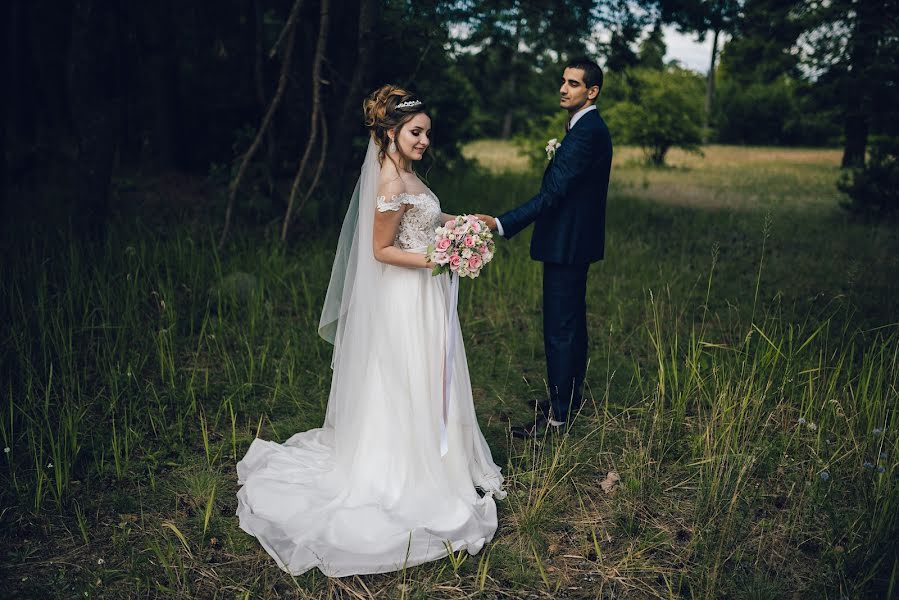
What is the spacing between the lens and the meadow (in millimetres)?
3287

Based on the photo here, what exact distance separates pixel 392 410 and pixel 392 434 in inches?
5.0

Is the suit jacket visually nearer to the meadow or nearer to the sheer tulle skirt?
the meadow

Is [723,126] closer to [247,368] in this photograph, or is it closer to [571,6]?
[571,6]

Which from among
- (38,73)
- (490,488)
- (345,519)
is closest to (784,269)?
(490,488)

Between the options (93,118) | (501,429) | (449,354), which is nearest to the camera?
(449,354)

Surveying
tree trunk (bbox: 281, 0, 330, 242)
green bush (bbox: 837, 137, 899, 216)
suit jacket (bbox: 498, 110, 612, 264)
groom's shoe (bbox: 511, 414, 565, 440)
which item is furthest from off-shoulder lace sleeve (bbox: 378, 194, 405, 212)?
green bush (bbox: 837, 137, 899, 216)

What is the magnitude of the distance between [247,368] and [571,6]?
657 centimetres

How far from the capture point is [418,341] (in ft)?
12.4

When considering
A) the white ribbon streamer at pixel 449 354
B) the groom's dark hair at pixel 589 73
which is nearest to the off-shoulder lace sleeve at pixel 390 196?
the white ribbon streamer at pixel 449 354

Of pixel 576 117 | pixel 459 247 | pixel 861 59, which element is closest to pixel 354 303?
pixel 459 247

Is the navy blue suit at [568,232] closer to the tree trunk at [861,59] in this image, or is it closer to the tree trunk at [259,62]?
the tree trunk at [259,62]

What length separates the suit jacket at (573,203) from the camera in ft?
14.3

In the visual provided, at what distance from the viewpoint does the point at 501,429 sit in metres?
4.89

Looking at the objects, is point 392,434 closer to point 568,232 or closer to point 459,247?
point 459,247
